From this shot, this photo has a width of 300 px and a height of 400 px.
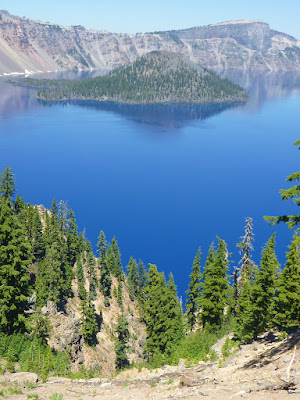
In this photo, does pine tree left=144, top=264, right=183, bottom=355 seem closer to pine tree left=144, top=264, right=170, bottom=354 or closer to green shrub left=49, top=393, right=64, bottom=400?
pine tree left=144, top=264, right=170, bottom=354

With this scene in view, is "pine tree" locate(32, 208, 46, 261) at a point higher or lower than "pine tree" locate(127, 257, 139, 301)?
higher

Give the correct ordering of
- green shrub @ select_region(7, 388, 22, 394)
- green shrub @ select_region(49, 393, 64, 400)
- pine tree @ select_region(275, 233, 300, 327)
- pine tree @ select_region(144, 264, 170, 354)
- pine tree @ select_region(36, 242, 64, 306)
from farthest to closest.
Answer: pine tree @ select_region(36, 242, 64, 306), pine tree @ select_region(144, 264, 170, 354), pine tree @ select_region(275, 233, 300, 327), green shrub @ select_region(7, 388, 22, 394), green shrub @ select_region(49, 393, 64, 400)

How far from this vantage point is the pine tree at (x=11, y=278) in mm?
31844

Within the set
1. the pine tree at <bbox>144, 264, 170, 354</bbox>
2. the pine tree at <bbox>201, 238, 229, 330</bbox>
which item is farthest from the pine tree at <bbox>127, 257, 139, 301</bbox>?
the pine tree at <bbox>201, 238, 229, 330</bbox>

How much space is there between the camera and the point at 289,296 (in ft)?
113

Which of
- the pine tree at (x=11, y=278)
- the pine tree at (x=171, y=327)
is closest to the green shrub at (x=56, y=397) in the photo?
the pine tree at (x=11, y=278)

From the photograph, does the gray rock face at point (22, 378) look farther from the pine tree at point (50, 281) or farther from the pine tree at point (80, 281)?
the pine tree at point (80, 281)

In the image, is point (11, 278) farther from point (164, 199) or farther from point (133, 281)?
point (164, 199)

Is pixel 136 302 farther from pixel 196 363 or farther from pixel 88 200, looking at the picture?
pixel 88 200

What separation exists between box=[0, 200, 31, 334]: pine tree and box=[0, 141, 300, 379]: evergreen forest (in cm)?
9

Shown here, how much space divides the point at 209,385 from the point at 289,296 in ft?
53.6

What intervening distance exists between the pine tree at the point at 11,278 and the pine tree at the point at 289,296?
2470cm

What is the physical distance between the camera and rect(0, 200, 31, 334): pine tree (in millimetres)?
31844

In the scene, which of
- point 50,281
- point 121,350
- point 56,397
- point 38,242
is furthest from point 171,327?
point 38,242
